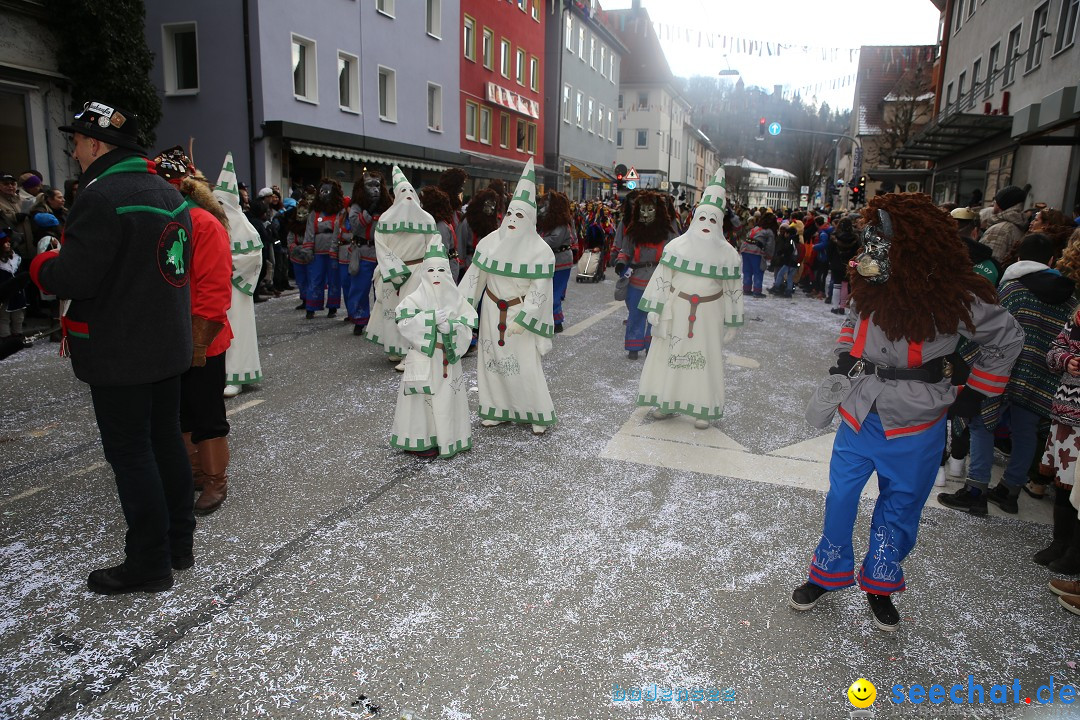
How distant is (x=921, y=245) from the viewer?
3129mm

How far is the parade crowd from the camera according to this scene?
3146 millimetres

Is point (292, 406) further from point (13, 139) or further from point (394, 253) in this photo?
point (13, 139)

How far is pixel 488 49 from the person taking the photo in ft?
99.6

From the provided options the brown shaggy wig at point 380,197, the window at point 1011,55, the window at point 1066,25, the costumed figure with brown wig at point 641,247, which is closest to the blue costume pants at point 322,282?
the brown shaggy wig at point 380,197

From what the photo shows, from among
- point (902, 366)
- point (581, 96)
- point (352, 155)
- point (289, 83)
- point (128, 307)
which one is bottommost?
point (902, 366)

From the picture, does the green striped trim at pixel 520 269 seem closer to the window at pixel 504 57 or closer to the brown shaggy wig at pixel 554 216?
the brown shaggy wig at pixel 554 216

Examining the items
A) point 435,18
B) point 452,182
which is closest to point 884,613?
point 452,182

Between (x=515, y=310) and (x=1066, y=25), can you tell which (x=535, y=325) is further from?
(x=1066, y=25)

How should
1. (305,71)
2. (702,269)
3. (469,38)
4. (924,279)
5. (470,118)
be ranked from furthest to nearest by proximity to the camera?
(470,118) → (469,38) → (305,71) → (702,269) → (924,279)

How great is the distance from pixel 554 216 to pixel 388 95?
16.0m

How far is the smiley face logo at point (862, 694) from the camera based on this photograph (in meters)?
2.82

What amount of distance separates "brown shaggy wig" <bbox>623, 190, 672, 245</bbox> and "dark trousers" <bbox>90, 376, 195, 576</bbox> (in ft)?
20.2

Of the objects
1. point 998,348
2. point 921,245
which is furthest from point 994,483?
point 921,245

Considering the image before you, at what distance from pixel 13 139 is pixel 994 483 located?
647 inches
